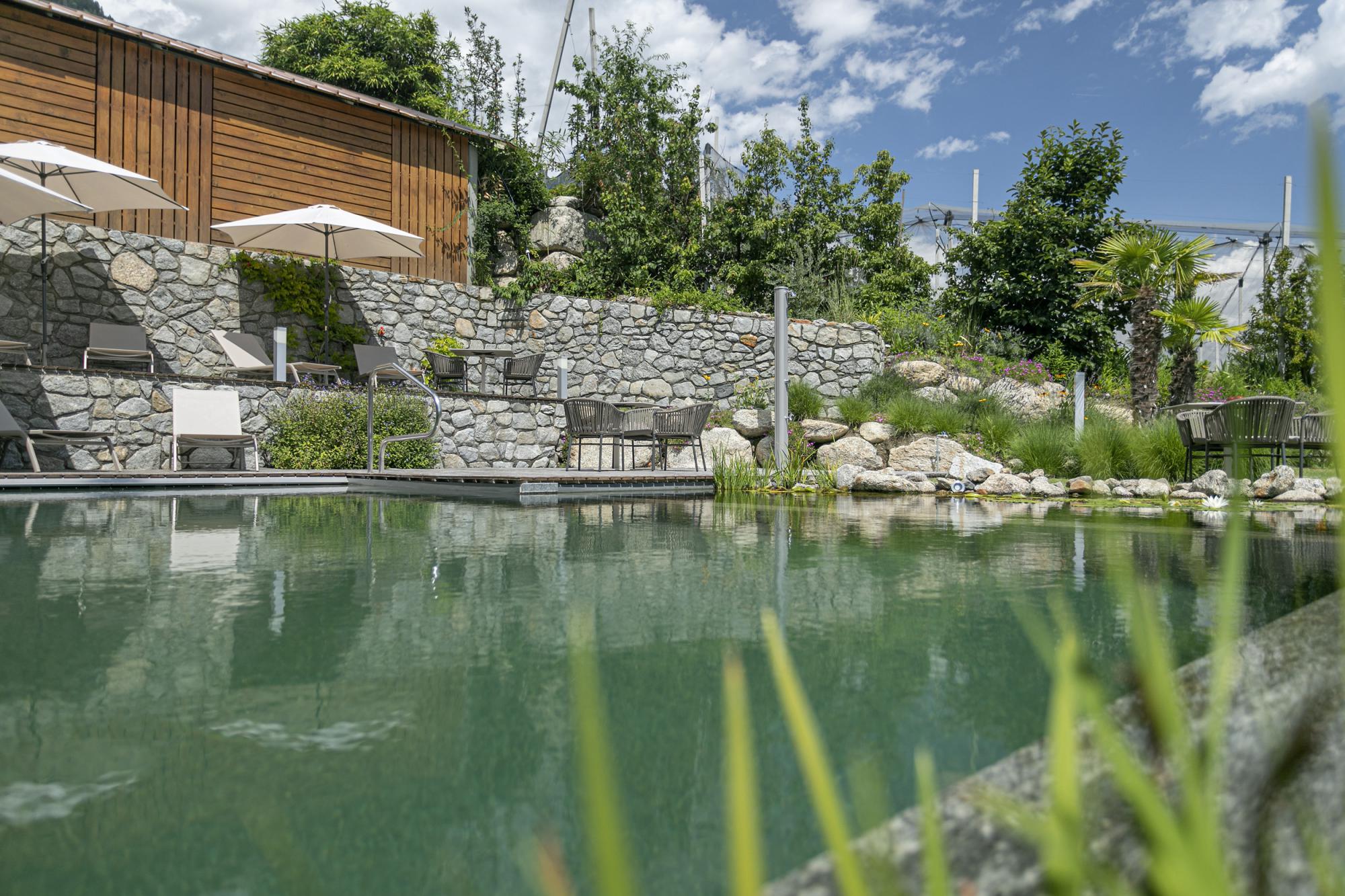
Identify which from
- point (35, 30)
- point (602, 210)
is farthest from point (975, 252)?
point (35, 30)

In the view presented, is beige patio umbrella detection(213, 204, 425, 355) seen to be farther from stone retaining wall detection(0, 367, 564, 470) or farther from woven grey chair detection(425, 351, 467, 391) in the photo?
stone retaining wall detection(0, 367, 564, 470)

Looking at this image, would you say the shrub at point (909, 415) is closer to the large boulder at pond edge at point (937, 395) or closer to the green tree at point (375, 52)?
the large boulder at pond edge at point (937, 395)

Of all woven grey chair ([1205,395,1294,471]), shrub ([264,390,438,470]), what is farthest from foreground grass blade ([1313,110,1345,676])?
shrub ([264,390,438,470])

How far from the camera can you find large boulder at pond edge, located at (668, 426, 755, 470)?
36.5ft

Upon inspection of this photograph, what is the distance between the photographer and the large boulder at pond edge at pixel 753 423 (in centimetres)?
1190

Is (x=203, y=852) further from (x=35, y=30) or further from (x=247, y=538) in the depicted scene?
(x=35, y=30)

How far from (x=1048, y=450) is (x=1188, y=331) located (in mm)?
3324

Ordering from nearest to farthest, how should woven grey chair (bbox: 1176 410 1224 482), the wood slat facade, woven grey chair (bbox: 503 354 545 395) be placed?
1. woven grey chair (bbox: 1176 410 1224 482)
2. the wood slat facade
3. woven grey chair (bbox: 503 354 545 395)

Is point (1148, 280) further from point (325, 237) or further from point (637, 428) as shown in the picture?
point (325, 237)

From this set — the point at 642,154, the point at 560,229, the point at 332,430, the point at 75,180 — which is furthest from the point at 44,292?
the point at 642,154

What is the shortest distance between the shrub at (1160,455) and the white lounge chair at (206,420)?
9764mm

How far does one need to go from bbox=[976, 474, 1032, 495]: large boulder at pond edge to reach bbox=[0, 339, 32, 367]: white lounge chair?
33.2ft

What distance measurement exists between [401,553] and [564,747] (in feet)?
8.41

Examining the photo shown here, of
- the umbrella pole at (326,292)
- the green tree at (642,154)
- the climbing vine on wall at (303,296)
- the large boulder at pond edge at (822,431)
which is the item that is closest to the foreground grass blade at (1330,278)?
the large boulder at pond edge at (822,431)
